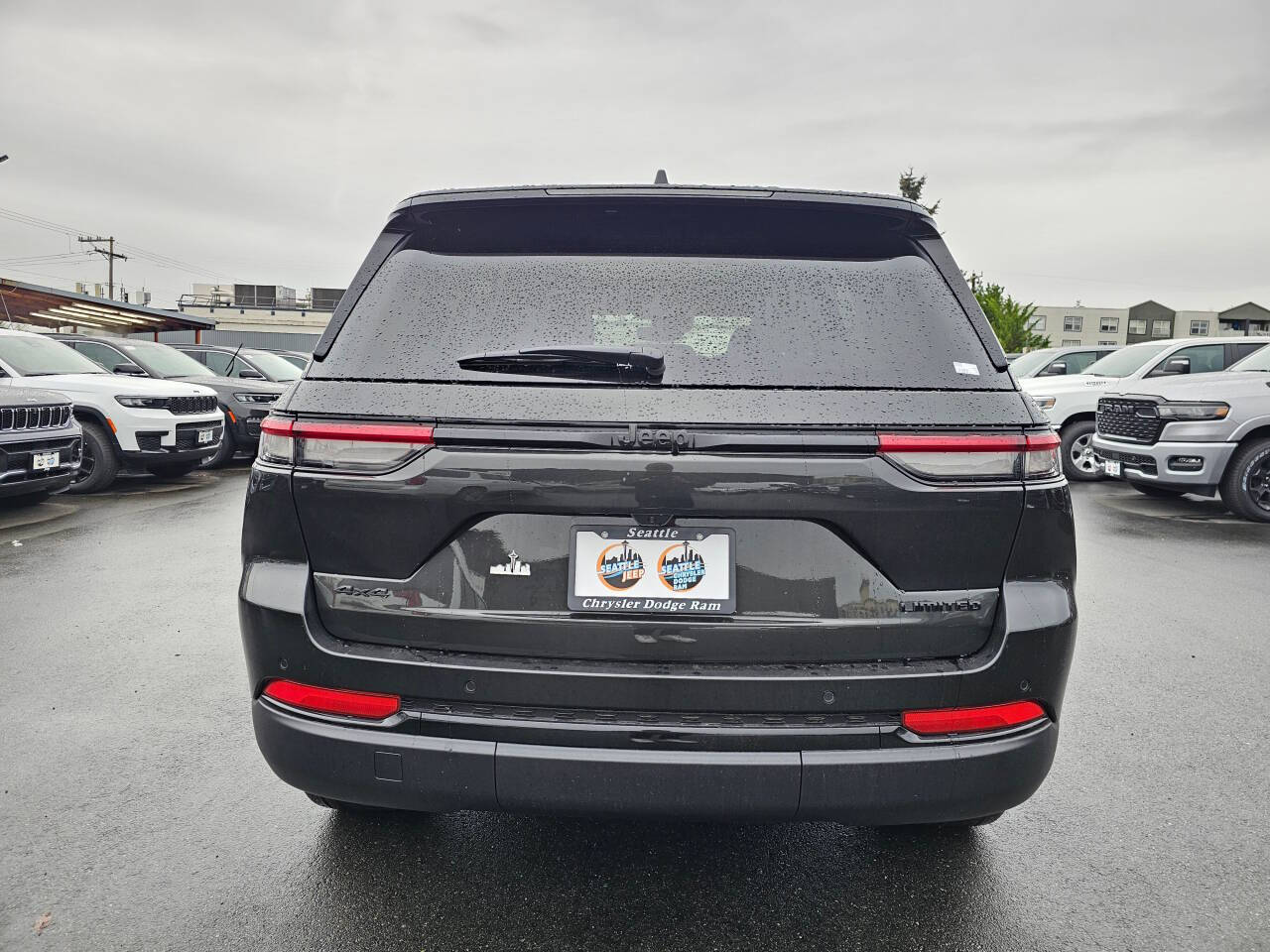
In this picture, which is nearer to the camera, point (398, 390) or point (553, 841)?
point (398, 390)

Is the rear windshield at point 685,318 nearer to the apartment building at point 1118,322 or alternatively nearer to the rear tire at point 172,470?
the rear tire at point 172,470

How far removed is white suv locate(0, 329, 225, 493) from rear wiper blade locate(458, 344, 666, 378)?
911cm

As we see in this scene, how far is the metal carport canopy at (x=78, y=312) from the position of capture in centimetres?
2414

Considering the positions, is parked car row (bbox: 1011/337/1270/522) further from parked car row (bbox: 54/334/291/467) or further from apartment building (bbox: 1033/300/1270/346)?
apartment building (bbox: 1033/300/1270/346)

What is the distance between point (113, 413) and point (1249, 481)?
1187 centimetres

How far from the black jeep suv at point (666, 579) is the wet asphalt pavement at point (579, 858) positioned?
0.47 meters

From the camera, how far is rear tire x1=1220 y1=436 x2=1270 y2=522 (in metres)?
8.23

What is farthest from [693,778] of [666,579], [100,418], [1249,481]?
[100,418]

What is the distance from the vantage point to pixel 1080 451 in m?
11.3

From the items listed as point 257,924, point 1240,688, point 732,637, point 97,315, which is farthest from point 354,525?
point 97,315

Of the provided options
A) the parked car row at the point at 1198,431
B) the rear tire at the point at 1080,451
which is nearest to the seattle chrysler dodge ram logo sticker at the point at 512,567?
the parked car row at the point at 1198,431

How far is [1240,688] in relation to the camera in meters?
3.84

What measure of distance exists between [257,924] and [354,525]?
108 centimetres

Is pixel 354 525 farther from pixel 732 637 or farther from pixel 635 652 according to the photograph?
pixel 732 637
